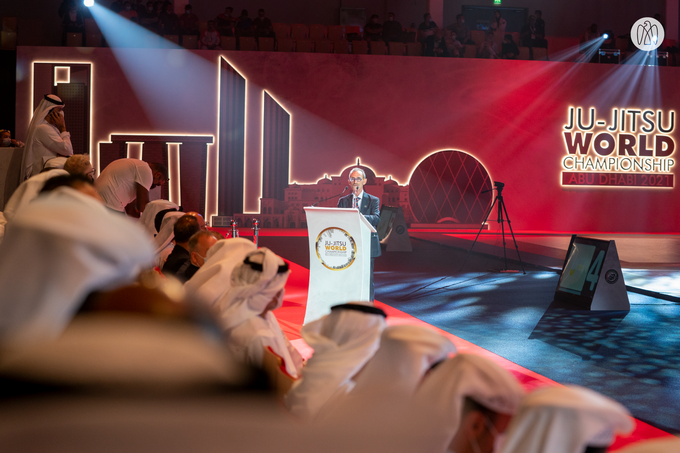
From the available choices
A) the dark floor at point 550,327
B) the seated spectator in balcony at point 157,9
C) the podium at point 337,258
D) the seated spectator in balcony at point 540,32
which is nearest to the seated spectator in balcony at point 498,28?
the seated spectator in balcony at point 540,32

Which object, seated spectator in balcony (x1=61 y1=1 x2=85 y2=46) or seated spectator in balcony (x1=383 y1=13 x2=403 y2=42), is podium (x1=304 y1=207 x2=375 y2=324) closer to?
seated spectator in balcony (x1=383 y1=13 x2=403 y2=42)

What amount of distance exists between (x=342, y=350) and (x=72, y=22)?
47.7 ft

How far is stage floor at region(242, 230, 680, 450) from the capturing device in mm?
3502

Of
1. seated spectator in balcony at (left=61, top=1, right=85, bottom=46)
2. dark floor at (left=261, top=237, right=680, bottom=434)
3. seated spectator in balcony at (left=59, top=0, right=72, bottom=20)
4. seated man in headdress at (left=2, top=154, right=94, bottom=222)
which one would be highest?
seated spectator in balcony at (left=59, top=0, right=72, bottom=20)

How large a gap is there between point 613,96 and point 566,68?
1.31 metres

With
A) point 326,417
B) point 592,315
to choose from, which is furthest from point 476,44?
point 326,417

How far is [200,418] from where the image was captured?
0.60 m

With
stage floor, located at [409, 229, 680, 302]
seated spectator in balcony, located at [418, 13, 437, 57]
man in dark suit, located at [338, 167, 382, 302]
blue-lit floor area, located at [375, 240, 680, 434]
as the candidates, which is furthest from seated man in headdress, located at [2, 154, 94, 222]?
seated spectator in balcony, located at [418, 13, 437, 57]

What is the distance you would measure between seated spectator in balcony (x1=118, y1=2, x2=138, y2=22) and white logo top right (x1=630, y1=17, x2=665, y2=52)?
11786 millimetres

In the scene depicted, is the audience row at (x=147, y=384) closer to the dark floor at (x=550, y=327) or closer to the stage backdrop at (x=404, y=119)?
the dark floor at (x=550, y=327)

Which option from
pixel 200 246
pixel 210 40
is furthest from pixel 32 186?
pixel 210 40

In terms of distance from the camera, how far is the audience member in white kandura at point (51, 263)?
619 millimetres

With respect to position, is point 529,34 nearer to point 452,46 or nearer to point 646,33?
point 452,46

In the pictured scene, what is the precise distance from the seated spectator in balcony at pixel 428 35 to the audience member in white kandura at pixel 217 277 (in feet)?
42.4
